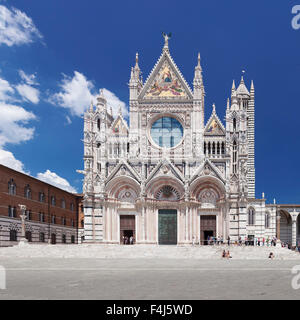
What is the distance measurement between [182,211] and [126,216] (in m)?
6.73

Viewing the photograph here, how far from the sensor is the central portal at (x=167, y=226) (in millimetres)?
43469

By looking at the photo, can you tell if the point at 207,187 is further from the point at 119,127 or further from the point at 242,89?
the point at 242,89

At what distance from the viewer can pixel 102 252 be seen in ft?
110

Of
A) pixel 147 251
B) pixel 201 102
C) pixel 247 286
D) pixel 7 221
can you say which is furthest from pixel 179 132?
pixel 247 286

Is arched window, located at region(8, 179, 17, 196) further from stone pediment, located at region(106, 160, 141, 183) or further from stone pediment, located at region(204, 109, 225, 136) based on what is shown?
stone pediment, located at region(204, 109, 225, 136)

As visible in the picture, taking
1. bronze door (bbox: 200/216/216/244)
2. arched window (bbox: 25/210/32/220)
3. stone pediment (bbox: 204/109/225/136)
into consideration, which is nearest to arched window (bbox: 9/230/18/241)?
arched window (bbox: 25/210/32/220)

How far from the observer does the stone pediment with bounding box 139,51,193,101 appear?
1791 inches

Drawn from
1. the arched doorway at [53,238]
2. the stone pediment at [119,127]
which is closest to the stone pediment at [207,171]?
the stone pediment at [119,127]

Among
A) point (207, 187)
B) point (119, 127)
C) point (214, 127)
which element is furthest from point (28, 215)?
point (214, 127)

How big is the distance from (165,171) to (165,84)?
11015mm

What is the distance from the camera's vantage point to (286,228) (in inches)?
2442
